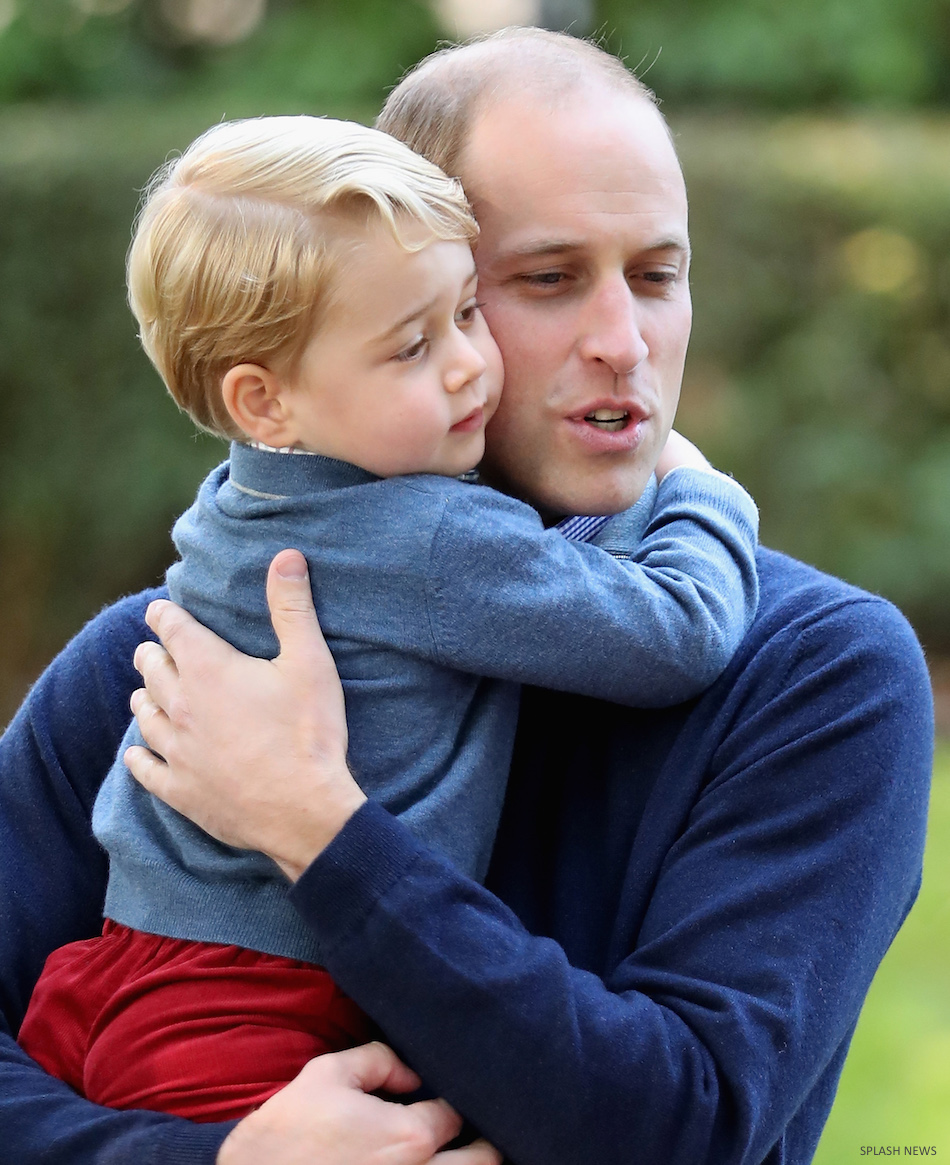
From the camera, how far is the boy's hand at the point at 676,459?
2051 millimetres

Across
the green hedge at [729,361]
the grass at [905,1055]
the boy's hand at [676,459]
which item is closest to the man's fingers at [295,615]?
the boy's hand at [676,459]

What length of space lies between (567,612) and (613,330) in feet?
1.42

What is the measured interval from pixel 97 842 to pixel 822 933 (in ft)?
3.12

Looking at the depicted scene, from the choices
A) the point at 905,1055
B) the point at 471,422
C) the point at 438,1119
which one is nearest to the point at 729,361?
the point at 905,1055

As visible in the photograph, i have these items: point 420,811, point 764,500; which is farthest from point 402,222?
point 764,500

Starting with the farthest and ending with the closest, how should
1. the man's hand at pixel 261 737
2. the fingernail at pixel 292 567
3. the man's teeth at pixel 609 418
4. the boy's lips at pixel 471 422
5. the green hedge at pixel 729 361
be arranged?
the green hedge at pixel 729 361 → the man's teeth at pixel 609 418 → the boy's lips at pixel 471 422 → the fingernail at pixel 292 567 → the man's hand at pixel 261 737

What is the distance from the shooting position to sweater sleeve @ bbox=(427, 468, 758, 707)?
166cm

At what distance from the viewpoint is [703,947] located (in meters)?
1.58

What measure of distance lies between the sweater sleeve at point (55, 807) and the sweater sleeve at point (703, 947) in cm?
49

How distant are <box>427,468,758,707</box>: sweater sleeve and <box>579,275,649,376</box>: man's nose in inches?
10.4

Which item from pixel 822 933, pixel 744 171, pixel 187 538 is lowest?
pixel 822 933

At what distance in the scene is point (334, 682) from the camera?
1.70 metres

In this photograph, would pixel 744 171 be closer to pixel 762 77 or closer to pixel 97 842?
pixel 762 77

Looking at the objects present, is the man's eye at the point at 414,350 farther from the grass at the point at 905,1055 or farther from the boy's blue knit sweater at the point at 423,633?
the grass at the point at 905,1055
